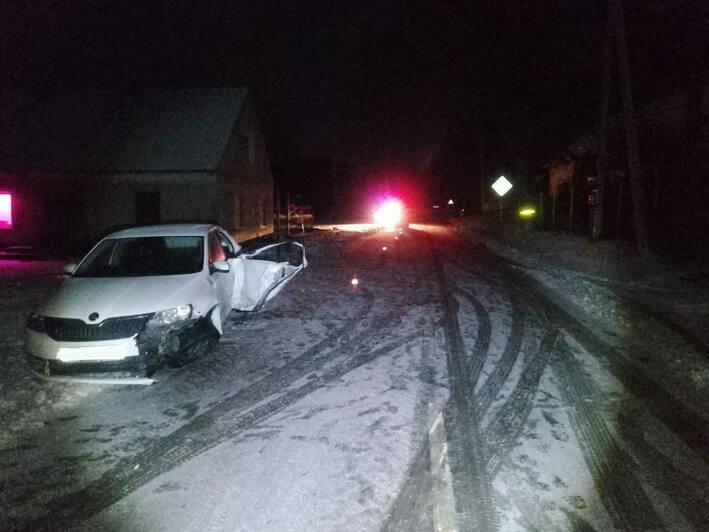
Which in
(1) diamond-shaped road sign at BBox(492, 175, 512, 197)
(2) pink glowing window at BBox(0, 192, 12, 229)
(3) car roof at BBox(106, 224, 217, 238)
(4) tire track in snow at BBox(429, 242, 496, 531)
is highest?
(1) diamond-shaped road sign at BBox(492, 175, 512, 197)

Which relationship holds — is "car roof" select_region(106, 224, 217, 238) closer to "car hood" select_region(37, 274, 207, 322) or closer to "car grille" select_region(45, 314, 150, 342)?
"car hood" select_region(37, 274, 207, 322)

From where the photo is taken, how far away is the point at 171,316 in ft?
21.3

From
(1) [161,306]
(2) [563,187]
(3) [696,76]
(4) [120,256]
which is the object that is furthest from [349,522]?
(2) [563,187]

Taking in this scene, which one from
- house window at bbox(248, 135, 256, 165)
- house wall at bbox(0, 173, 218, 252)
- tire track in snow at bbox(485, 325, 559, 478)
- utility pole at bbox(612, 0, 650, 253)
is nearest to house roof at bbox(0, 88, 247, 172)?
house wall at bbox(0, 173, 218, 252)

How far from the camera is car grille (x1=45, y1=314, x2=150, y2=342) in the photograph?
6.14 m

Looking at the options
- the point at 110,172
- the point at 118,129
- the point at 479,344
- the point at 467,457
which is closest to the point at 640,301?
the point at 479,344

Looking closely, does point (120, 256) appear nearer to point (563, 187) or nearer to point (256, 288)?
point (256, 288)

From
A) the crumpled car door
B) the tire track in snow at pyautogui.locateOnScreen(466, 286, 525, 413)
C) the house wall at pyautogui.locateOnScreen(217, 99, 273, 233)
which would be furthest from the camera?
the house wall at pyautogui.locateOnScreen(217, 99, 273, 233)

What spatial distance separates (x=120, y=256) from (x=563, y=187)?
25.2 metres

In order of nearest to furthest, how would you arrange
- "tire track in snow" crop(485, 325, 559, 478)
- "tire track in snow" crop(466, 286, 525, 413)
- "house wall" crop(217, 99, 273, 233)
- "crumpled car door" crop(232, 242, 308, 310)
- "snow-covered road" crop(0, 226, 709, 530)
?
"snow-covered road" crop(0, 226, 709, 530), "tire track in snow" crop(485, 325, 559, 478), "tire track in snow" crop(466, 286, 525, 413), "crumpled car door" crop(232, 242, 308, 310), "house wall" crop(217, 99, 273, 233)

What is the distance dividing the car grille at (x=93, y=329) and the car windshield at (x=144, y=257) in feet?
4.55

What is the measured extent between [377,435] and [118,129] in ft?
80.1

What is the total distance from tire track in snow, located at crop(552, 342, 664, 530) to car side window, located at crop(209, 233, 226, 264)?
4.75m

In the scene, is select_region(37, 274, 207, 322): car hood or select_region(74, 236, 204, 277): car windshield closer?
select_region(37, 274, 207, 322): car hood
